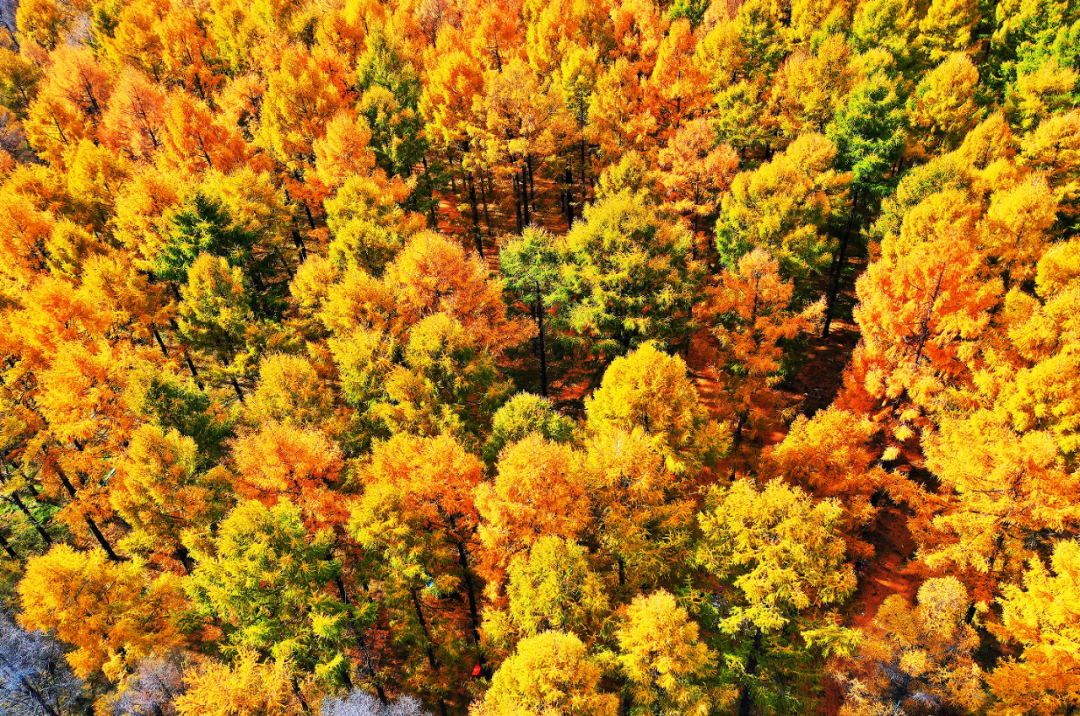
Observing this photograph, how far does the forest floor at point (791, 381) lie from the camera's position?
3148cm

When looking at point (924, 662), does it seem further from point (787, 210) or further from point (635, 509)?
point (787, 210)

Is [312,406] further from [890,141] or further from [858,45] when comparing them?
[858,45]

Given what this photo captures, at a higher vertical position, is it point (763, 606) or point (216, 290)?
point (216, 290)

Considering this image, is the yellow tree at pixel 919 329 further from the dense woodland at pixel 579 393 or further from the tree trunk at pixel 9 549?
the tree trunk at pixel 9 549

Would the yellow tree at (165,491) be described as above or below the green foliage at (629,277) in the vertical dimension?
below

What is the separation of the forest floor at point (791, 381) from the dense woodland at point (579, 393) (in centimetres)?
27

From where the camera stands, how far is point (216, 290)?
3369cm

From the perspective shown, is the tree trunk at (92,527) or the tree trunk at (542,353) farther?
the tree trunk at (542,353)

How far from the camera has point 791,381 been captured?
40938 mm

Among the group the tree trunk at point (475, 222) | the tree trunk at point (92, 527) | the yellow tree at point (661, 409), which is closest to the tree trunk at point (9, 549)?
the tree trunk at point (92, 527)

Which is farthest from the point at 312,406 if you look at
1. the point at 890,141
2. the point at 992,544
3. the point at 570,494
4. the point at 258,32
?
the point at 258,32

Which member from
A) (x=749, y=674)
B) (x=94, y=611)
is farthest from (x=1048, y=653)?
(x=94, y=611)

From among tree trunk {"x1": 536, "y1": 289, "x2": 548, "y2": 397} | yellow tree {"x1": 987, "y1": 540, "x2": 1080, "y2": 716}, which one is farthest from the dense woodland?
tree trunk {"x1": 536, "y1": 289, "x2": 548, "y2": 397}

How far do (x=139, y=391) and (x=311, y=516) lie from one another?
10.3 meters
